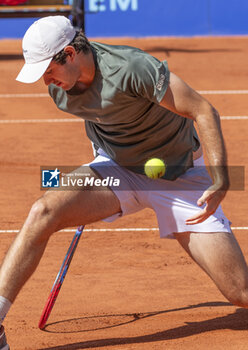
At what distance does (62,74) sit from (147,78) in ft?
1.63

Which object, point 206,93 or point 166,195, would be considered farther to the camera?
point 206,93

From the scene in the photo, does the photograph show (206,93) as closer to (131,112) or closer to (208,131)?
(131,112)

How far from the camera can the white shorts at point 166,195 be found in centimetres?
493

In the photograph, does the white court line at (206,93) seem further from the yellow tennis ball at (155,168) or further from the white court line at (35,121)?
the yellow tennis ball at (155,168)

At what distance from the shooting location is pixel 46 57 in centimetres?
449

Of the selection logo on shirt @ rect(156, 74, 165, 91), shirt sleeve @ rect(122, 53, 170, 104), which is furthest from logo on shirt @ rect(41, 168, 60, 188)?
logo on shirt @ rect(156, 74, 165, 91)

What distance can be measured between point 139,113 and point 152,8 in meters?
14.7

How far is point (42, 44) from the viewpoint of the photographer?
177 inches

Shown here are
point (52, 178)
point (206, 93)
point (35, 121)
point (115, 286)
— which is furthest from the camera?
point (206, 93)

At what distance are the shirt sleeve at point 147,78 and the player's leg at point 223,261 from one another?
977mm

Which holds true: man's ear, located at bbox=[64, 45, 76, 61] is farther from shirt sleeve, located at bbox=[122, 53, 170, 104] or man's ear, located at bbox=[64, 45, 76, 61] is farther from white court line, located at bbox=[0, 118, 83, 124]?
white court line, located at bbox=[0, 118, 83, 124]

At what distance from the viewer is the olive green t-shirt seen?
14.6 feet

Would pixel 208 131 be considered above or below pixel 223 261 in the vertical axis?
above

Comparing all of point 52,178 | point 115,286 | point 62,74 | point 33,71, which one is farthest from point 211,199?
point 52,178
